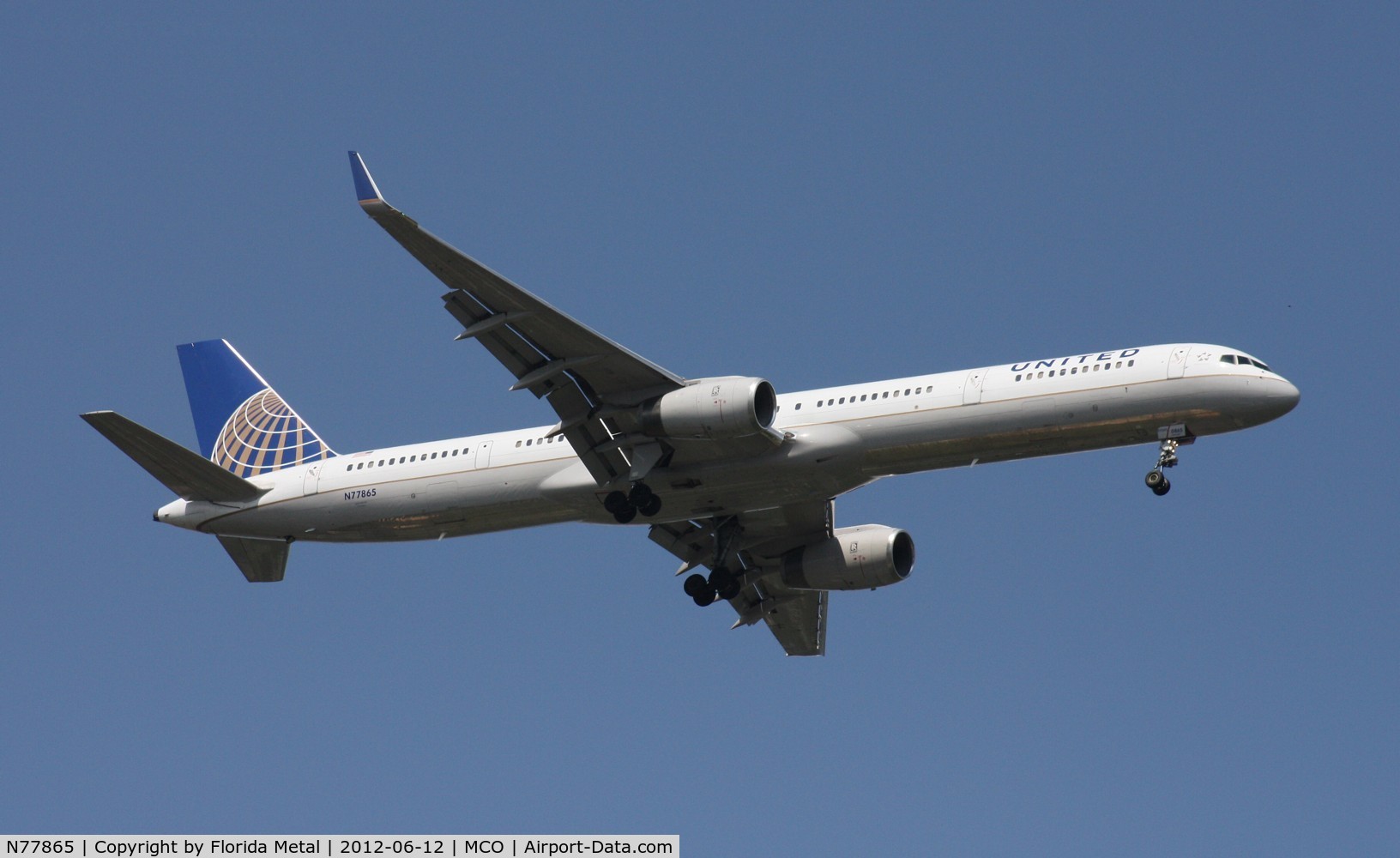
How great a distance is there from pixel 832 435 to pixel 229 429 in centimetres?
1847

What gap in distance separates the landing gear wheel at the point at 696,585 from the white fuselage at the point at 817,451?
429 centimetres

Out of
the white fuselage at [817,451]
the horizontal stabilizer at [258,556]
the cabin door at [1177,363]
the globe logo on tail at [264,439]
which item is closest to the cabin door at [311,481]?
the white fuselage at [817,451]

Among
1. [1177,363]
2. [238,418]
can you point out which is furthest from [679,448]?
[238,418]

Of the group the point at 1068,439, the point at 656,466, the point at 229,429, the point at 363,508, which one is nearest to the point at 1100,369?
the point at 1068,439

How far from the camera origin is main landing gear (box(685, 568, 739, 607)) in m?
49.5

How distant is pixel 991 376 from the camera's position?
42156mm

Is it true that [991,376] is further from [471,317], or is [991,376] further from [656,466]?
[471,317]

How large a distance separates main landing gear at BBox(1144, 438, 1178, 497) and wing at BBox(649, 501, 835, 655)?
33.4ft

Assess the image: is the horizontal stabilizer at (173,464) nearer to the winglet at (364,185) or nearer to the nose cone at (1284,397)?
the winglet at (364,185)

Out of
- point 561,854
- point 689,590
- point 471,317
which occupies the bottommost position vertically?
point 561,854

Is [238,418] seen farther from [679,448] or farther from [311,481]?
[679,448]

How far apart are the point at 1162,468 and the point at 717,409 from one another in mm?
9966

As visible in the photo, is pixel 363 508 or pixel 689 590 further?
pixel 689 590

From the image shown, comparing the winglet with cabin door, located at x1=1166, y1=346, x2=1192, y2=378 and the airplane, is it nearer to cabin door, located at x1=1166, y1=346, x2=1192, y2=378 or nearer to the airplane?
the airplane
